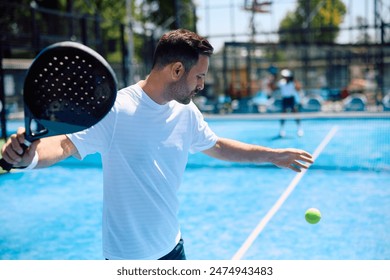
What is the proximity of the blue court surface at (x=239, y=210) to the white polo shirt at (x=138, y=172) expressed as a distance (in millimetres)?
2859

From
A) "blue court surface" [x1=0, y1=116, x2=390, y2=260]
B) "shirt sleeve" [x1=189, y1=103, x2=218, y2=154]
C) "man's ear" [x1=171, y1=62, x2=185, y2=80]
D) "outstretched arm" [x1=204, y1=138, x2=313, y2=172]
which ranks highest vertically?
"man's ear" [x1=171, y1=62, x2=185, y2=80]

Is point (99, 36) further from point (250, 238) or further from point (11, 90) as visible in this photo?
point (250, 238)

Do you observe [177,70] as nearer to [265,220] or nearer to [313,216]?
[313,216]

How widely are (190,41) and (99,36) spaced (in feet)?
54.9

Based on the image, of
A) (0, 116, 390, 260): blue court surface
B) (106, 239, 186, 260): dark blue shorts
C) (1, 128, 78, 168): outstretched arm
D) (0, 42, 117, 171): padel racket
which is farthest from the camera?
(0, 116, 390, 260): blue court surface

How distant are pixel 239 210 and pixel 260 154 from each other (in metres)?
4.45

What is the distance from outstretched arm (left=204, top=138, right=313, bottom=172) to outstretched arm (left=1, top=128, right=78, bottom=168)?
1.04m

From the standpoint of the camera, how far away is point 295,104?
16828 mm

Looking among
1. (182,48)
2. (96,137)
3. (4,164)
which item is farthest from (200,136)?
(4,164)

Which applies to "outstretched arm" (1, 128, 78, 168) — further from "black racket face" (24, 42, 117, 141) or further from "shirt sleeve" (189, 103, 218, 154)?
"shirt sleeve" (189, 103, 218, 154)

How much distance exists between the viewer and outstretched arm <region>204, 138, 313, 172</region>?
3066mm

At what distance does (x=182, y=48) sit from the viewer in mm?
2631

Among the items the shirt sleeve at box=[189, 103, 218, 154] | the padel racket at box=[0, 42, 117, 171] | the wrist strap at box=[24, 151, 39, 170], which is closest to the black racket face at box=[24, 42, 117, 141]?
the padel racket at box=[0, 42, 117, 171]
